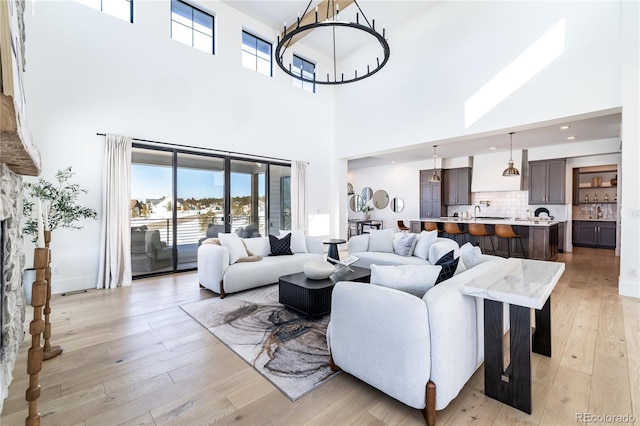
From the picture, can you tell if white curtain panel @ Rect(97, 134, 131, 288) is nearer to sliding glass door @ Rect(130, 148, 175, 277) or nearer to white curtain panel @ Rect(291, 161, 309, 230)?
sliding glass door @ Rect(130, 148, 175, 277)

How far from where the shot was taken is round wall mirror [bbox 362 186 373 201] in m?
11.7

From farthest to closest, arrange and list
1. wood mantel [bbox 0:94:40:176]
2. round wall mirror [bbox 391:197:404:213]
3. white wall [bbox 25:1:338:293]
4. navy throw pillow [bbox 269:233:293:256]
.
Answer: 1. round wall mirror [bbox 391:197:404:213]
2. navy throw pillow [bbox 269:233:293:256]
3. white wall [bbox 25:1:338:293]
4. wood mantel [bbox 0:94:40:176]

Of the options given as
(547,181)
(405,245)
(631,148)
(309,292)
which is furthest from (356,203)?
(309,292)

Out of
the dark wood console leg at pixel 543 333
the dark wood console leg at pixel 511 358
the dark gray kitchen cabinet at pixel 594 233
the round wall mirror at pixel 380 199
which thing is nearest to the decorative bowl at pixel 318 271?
the dark wood console leg at pixel 511 358

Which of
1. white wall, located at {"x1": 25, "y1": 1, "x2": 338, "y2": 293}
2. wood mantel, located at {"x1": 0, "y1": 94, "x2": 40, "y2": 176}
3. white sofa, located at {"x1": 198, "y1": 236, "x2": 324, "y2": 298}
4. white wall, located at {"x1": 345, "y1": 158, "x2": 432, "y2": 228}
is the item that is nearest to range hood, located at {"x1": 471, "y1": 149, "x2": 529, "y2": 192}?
white wall, located at {"x1": 345, "y1": 158, "x2": 432, "y2": 228}

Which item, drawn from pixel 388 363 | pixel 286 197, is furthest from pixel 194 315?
pixel 286 197

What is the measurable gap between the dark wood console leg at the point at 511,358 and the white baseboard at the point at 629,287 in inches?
142

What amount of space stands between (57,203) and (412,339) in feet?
15.1

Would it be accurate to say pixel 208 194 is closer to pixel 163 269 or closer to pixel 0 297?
pixel 163 269

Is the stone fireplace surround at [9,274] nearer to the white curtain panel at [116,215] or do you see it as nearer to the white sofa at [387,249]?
the white curtain panel at [116,215]

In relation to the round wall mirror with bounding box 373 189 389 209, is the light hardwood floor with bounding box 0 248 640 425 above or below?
below

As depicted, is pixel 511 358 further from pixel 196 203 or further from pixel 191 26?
pixel 191 26

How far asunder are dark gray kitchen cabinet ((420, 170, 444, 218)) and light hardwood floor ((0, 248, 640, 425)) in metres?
6.60

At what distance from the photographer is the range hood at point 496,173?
8.45 meters
